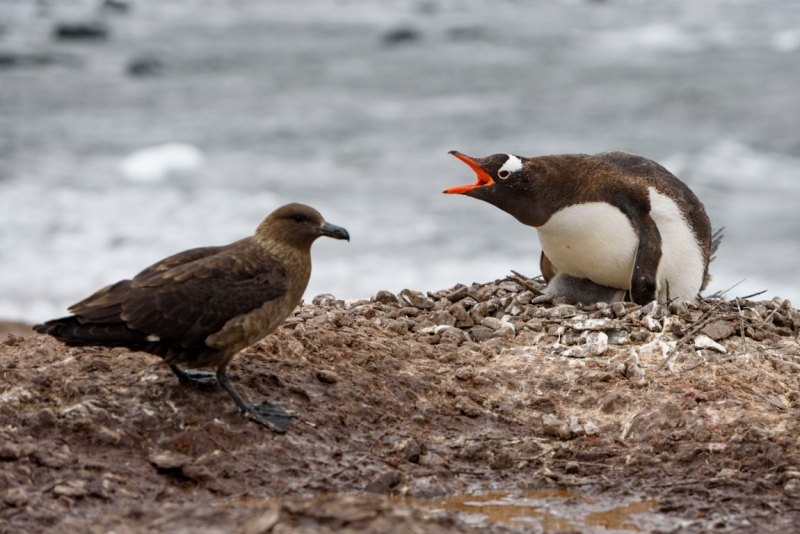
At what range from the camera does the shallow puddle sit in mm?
4688

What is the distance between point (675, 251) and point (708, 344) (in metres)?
1.42

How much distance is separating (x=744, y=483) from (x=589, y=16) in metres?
27.4

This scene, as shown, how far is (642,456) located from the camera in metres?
5.42

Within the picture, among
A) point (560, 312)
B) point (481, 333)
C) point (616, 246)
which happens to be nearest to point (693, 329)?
point (560, 312)

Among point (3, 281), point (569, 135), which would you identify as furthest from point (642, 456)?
point (569, 135)

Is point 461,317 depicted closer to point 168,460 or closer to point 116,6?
point 168,460

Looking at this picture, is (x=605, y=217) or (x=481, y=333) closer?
(x=481, y=333)

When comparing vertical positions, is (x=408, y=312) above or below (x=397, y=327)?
above

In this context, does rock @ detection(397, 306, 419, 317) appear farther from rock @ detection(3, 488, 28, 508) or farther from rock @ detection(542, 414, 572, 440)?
rock @ detection(3, 488, 28, 508)

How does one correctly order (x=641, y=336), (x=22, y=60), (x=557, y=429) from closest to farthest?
(x=557, y=429)
(x=641, y=336)
(x=22, y=60)

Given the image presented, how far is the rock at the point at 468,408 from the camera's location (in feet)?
19.2

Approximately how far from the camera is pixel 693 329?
6.84m

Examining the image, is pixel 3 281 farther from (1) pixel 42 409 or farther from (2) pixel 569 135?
(2) pixel 569 135

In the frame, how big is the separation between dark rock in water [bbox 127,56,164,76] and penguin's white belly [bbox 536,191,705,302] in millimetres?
21280
